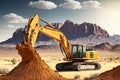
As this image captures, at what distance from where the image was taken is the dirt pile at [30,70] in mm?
19547

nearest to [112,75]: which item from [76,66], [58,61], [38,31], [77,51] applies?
[38,31]

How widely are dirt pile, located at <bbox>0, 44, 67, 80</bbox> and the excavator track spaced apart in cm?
1461

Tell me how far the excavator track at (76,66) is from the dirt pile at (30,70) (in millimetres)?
14614

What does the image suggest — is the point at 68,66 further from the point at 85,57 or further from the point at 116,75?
the point at 116,75

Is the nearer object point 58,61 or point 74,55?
point 74,55

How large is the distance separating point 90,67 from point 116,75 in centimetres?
1643

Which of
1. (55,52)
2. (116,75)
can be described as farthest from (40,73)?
(55,52)

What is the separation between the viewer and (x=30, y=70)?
19922mm

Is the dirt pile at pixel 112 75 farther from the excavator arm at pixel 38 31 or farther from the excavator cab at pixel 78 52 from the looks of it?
the excavator cab at pixel 78 52

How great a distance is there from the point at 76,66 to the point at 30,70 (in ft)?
50.8

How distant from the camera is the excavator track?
3521 cm

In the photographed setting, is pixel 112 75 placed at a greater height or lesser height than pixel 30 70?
lesser

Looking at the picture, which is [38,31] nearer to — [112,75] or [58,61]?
[112,75]

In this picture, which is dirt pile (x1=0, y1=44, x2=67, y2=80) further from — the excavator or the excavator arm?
the excavator
